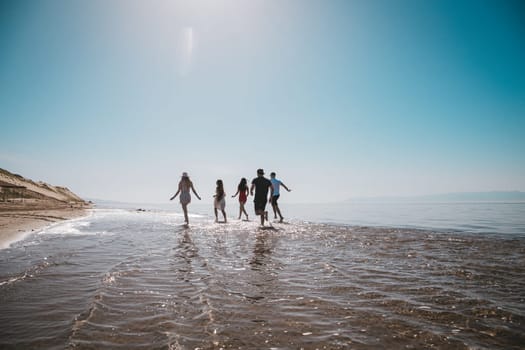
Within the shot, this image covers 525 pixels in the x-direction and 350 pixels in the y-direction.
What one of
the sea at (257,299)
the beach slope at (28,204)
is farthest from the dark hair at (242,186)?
the sea at (257,299)

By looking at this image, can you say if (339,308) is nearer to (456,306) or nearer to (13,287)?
(456,306)

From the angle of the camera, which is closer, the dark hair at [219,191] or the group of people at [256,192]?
the group of people at [256,192]

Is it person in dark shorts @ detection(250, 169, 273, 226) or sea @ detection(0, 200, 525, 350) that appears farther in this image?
person in dark shorts @ detection(250, 169, 273, 226)

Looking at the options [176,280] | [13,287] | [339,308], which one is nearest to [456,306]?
[339,308]

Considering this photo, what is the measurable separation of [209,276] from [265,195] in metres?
10.3

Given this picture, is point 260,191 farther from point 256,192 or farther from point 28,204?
point 28,204

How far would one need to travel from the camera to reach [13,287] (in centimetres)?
414

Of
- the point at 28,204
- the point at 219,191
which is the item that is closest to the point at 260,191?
the point at 219,191

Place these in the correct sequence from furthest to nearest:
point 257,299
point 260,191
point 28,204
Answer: point 28,204
point 260,191
point 257,299

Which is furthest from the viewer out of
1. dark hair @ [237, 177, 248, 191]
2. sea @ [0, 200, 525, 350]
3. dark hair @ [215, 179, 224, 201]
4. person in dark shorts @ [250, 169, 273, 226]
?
dark hair @ [237, 177, 248, 191]

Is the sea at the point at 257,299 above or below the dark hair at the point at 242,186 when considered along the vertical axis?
below

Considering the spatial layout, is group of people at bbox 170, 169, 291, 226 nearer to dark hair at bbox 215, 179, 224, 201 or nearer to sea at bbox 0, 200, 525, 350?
dark hair at bbox 215, 179, 224, 201

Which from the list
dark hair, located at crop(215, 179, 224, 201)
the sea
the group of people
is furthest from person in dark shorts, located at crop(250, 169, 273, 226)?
the sea

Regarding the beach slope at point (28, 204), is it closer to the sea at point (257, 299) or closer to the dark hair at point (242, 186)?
the dark hair at point (242, 186)
